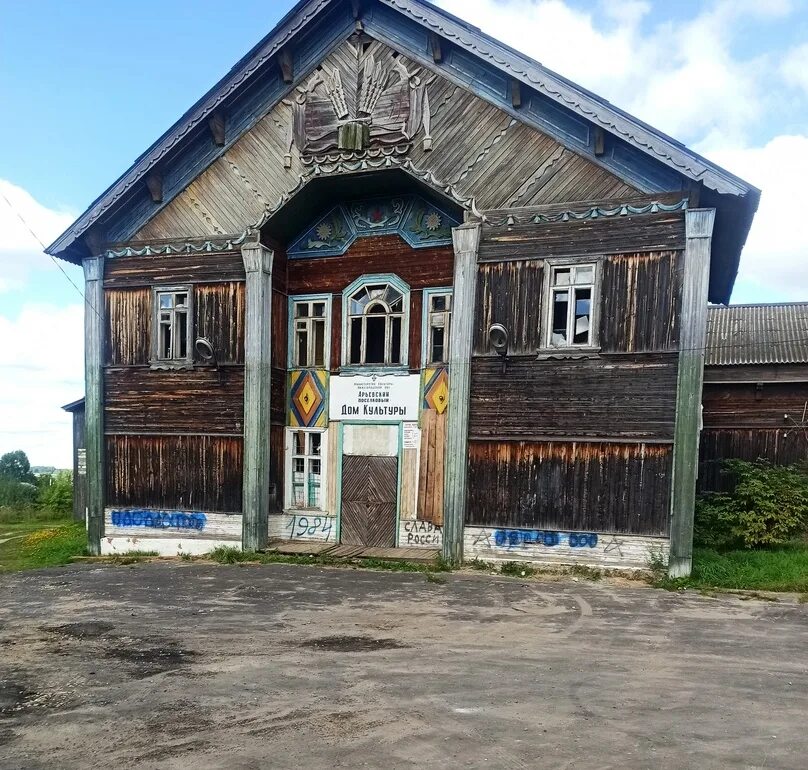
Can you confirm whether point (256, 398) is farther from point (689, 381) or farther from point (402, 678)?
point (689, 381)

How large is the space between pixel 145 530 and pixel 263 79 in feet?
33.8

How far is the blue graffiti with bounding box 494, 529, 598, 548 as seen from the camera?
39.0ft

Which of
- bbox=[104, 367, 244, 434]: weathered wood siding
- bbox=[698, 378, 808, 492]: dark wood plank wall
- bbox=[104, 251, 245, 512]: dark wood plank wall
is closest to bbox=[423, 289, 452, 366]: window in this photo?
bbox=[104, 251, 245, 512]: dark wood plank wall

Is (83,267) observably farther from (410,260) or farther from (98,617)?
(98,617)

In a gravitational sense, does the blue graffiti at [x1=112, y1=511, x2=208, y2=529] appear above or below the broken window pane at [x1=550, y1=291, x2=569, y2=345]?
below

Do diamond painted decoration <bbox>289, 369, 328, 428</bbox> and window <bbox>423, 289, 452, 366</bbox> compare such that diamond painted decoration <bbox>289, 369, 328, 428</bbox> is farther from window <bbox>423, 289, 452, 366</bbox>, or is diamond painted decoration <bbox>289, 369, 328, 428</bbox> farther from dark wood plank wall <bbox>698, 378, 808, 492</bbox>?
dark wood plank wall <bbox>698, 378, 808, 492</bbox>

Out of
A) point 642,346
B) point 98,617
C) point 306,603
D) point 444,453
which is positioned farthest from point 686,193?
point 98,617

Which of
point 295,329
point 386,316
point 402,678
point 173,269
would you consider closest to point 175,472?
point 295,329

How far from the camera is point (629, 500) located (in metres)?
11.7

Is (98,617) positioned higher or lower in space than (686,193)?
lower

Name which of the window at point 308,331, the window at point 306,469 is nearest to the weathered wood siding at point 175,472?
the window at point 306,469

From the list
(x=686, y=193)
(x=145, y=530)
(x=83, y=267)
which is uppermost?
(x=686, y=193)

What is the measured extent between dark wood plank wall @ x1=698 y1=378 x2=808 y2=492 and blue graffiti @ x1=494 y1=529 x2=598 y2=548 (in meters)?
6.75

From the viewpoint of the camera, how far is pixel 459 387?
12602 mm
